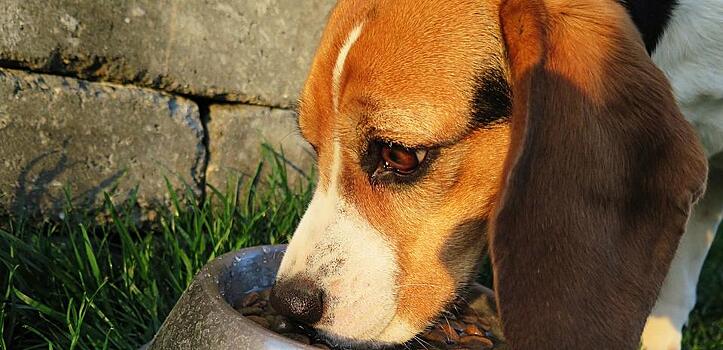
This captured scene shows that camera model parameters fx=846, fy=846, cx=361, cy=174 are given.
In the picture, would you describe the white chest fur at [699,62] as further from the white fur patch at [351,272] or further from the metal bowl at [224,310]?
the metal bowl at [224,310]

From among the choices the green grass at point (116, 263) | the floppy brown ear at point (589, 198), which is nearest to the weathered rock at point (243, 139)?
the green grass at point (116, 263)

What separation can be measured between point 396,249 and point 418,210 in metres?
0.12

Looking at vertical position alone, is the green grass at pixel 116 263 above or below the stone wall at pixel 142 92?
below

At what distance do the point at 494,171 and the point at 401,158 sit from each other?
24 cm

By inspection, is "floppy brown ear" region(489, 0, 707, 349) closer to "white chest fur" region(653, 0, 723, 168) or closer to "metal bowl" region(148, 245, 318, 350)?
"metal bowl" region(148, 245, 318, 350)

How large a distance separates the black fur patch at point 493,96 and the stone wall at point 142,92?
52.2 inches

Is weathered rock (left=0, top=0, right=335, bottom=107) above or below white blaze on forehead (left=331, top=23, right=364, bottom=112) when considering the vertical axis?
below

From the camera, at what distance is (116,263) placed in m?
3.09

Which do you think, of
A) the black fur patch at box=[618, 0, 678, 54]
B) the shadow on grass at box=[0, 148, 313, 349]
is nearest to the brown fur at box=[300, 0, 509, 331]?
the black fur patch at box=[618, 0, 678, 54]

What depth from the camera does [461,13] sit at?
2275mm

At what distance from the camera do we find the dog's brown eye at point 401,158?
2.14 m

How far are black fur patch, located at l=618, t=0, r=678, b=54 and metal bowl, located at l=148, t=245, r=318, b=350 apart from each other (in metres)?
1.25

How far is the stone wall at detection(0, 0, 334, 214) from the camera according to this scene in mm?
3148

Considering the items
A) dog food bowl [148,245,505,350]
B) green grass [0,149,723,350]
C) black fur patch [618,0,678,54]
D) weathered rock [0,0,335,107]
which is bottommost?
green grass [0,149,723,350]
